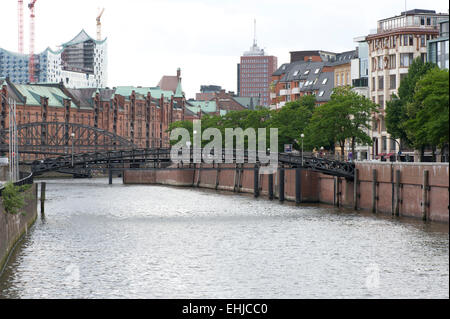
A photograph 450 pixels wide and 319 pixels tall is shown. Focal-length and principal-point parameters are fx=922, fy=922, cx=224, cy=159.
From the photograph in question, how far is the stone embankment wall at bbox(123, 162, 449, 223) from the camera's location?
2761 inches

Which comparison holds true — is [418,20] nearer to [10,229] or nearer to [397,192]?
[397,192]

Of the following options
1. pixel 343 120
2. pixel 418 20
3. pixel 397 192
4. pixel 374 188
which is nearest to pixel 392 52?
pixel 418 20

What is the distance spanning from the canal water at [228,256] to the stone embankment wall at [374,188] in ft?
6.73

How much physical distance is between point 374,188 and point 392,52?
135 ft

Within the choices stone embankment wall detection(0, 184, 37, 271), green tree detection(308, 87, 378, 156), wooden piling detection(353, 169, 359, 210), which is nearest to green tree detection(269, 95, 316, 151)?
green tree detection(308, 87, 378, 156)

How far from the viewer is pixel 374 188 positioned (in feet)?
275

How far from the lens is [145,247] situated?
62250 mm

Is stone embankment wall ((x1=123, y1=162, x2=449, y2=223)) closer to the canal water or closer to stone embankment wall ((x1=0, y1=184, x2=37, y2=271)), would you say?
the canal water

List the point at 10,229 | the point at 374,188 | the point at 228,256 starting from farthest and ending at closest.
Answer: the point at 374,188 < the point at 228,256 < the point at 10,229

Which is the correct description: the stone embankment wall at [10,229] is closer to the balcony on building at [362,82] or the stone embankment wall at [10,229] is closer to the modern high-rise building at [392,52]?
the modern high-rise building at [392,52]

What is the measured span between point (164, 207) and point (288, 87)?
8544cm

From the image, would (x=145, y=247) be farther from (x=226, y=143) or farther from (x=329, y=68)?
(x=329, y=68)

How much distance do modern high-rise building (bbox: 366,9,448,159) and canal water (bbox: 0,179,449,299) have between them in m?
→ 36.5
